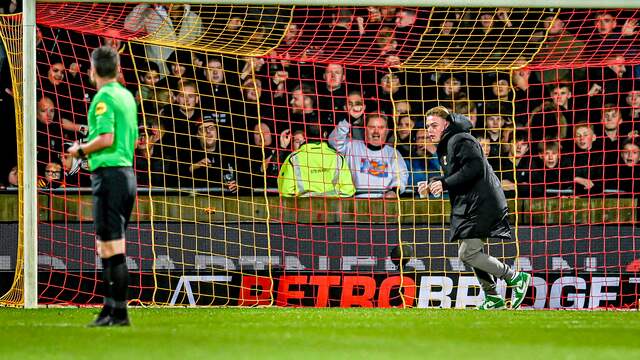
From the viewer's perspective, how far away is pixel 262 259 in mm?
11625

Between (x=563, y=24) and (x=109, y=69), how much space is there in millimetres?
7709

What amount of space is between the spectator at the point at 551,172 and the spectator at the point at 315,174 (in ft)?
6.76

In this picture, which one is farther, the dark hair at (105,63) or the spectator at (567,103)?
the spectator at (567,103)

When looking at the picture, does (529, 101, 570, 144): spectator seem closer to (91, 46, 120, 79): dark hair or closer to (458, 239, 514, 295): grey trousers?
(458, 239, 514, 295): grey trousers

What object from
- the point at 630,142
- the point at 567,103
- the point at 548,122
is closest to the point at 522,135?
the point at 548,122

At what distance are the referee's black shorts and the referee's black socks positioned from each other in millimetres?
149

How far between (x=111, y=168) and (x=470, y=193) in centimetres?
368

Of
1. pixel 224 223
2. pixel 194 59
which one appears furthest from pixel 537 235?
pixel 194 59

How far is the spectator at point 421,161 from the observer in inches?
520

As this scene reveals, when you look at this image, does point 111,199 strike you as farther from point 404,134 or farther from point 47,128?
point 404,134

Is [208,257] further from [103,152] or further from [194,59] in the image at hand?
[103,152]

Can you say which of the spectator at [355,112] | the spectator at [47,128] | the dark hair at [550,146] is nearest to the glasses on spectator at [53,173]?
the spectator at [47,128]

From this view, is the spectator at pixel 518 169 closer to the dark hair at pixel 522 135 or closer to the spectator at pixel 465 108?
the dark hair at pixel 522 135

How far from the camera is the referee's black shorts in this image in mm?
7316
